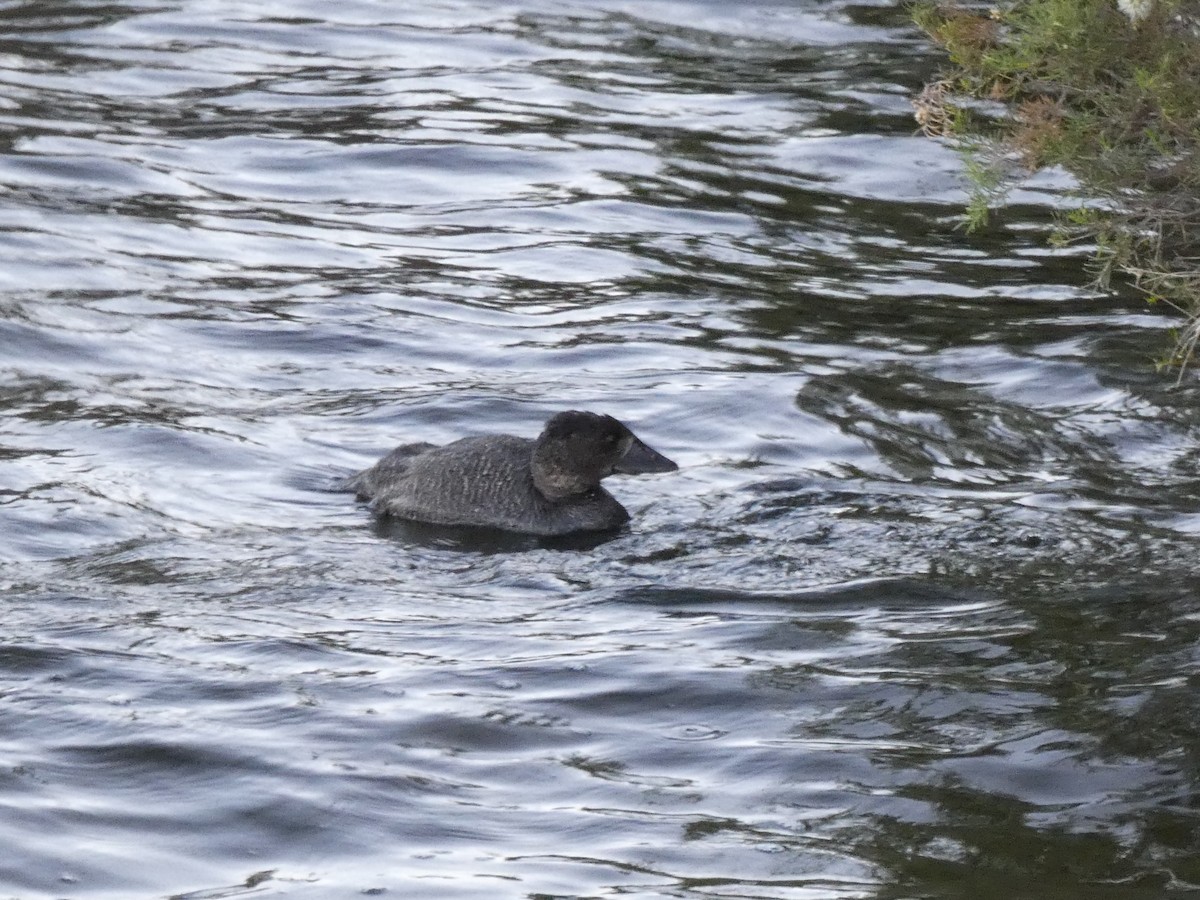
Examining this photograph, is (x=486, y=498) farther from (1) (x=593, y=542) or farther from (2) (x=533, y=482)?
(1) (x=593, y=542)

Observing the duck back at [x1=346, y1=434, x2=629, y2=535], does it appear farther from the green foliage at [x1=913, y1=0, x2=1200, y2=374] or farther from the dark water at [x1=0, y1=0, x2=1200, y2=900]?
the green foliage at [x1=913, y1=0, x2=1200, y2=374]

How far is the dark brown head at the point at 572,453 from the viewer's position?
419 inches

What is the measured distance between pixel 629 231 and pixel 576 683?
8788mm

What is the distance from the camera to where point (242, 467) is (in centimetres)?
1165

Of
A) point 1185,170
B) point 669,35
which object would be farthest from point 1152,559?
point 669,35

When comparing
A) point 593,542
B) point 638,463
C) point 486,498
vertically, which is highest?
point 638,463

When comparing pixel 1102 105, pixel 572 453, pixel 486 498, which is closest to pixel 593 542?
pixel 572 453

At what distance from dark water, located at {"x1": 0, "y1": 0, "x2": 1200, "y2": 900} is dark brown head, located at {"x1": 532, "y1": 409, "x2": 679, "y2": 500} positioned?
1.21ft

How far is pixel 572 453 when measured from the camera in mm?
10648

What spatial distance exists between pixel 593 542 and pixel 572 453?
1.56 feet

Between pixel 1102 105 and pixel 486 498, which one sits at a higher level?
pixel 1102 105

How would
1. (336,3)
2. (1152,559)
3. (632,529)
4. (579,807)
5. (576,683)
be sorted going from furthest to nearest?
(336,3)
(632,529)
(1152,559)
(576,683)
(579,807)

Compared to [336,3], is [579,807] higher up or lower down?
lower down

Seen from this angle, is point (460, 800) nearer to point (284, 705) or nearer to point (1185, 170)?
point (284, 705)
